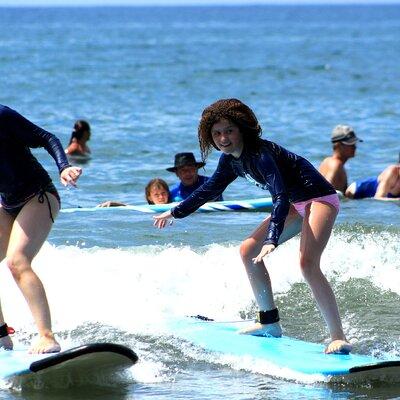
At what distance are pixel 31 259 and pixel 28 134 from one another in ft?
2.38

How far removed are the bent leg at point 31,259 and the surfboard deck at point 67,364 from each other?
11 centimetres

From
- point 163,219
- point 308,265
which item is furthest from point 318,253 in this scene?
point 163,219

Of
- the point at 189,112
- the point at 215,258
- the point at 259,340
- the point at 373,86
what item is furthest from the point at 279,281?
the point at 373,86

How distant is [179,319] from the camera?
27.7ft

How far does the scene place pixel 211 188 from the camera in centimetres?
732

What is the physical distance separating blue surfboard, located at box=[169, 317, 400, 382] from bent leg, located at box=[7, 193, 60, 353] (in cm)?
134

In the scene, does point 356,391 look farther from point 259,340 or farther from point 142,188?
point 142,188

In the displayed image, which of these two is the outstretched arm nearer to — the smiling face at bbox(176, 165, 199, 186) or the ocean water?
the ocean water

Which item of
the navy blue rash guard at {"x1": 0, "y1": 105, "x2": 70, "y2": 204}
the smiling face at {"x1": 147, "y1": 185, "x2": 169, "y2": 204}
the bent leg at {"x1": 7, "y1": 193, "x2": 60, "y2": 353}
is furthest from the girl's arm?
the smiling face at {"x1": 147, "y1": 185, "x2": 169, "y2": 204}

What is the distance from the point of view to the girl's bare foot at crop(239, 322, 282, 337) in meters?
7.65

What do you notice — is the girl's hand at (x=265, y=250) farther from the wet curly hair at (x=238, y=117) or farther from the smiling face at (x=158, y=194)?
the smiling face at (x=158, y=194)

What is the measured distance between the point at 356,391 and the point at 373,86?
104ft

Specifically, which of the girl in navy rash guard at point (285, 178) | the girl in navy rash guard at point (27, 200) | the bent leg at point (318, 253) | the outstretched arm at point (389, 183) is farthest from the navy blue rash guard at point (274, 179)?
the outstretched arm at point (389, 183)

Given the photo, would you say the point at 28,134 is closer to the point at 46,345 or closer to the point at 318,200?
the point at 46,345
